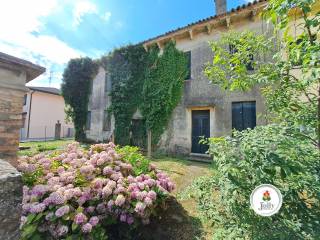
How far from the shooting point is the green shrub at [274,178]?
1.60 m

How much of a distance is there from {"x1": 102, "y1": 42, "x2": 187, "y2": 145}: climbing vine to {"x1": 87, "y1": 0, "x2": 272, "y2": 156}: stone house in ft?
1.51

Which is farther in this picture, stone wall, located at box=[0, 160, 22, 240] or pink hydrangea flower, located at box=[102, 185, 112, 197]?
pink hydrangea flower, located at box=[102, 185, 112, 197]

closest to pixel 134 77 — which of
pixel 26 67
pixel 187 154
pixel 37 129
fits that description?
pixel 187 154

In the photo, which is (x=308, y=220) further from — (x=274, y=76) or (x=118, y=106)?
(x=118, y=106)

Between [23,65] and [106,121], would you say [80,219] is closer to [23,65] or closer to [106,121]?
[23,65]

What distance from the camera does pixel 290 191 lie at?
1.71m

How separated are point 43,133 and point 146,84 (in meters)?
19.9

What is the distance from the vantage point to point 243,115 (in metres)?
9.19

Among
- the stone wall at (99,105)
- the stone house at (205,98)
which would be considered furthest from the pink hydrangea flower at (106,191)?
the stone wall at (99,105)

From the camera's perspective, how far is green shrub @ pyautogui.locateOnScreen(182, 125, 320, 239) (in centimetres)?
160

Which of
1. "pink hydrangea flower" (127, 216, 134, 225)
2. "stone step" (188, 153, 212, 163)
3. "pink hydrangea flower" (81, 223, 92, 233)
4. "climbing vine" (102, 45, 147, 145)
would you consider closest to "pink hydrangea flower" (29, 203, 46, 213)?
"pink hydrangea flower" (81, 223, 92, 233)

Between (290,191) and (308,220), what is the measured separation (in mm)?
266

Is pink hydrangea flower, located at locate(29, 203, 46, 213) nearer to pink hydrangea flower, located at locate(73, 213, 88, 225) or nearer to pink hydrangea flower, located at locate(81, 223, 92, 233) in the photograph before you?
pink hydrangea flower, located at locate(73, 213, 88, 225)

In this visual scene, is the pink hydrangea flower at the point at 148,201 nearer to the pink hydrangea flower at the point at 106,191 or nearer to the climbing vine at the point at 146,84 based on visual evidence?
the pink hydrangea flower at the point at 106,191
